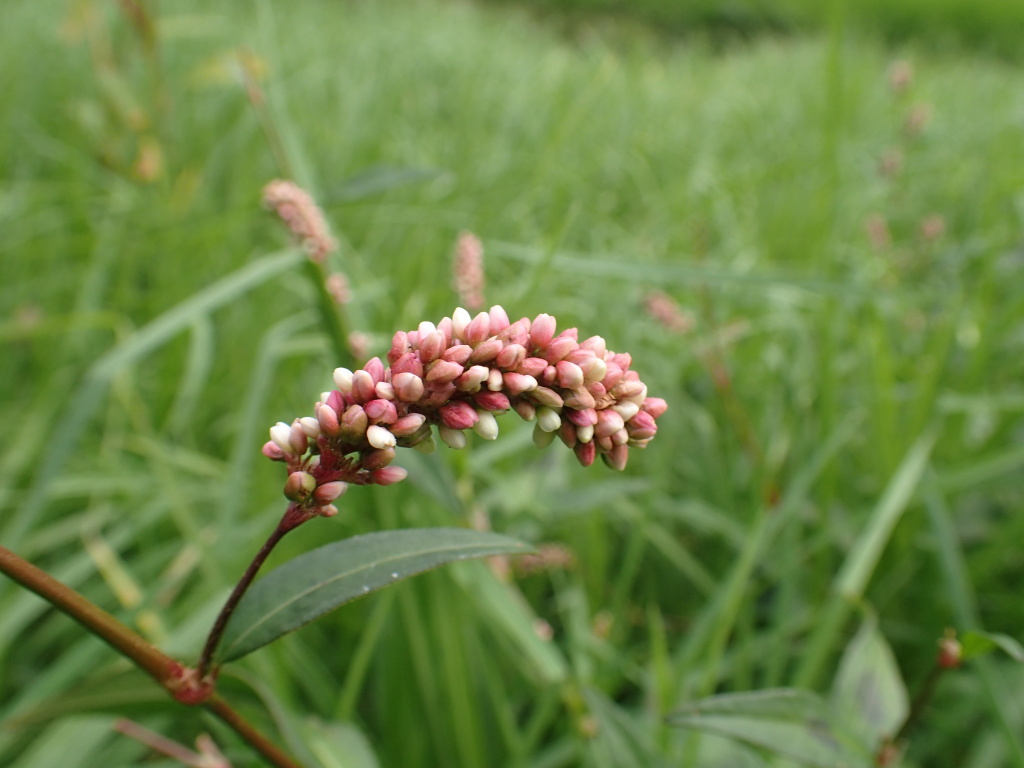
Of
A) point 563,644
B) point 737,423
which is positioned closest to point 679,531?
point 737,423

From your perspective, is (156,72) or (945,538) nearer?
(945,538)

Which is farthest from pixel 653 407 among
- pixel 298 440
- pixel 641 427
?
pixel 298 440

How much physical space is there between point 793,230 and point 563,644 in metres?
1.81

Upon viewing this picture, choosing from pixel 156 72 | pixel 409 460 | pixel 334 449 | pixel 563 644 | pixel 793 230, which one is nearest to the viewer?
pixel 334 449

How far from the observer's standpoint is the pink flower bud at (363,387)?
47 centimetres

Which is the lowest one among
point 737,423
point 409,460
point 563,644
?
point 563,644

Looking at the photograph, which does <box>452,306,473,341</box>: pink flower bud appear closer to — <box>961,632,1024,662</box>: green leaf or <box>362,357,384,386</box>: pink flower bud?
<box>362,357,384,386</box>: pink flower bud

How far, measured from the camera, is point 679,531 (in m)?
1.70

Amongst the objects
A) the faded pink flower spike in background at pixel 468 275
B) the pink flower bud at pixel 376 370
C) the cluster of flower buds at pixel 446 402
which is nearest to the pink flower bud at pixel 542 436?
the cluster of flower buds at pixel 446 402

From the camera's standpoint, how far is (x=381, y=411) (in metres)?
0.47

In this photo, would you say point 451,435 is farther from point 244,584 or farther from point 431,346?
point 244,584

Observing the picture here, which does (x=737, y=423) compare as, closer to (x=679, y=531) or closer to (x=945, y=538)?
(x=679, y=531)

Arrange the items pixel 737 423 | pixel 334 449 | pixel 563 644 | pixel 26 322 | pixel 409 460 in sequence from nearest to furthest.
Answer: pixel 334 449, pixel 409 460, pixel 563 644, pixel 737 423, pixel 26 322

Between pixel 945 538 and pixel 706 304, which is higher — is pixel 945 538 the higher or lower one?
the lower one
